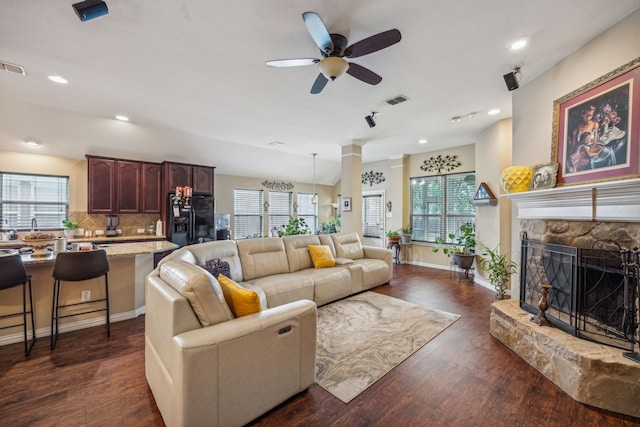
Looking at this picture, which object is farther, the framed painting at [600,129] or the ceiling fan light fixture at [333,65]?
the ceiling fan light fixture at [333,65]

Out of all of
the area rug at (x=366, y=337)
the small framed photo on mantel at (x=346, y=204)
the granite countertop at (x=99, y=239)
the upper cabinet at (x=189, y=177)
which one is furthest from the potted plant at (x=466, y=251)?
the granite countertop at (x=99, y=239)

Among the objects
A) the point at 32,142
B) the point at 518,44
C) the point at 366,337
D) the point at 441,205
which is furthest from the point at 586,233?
the point at 32,142

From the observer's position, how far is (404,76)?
2934mm

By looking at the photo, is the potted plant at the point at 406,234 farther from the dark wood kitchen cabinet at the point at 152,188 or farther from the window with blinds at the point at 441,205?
the dark wood kitchen cabinet at the point at 152,188

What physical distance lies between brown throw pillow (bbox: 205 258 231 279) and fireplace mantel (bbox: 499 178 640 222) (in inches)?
132

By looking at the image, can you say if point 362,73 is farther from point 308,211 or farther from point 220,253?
point 308,211

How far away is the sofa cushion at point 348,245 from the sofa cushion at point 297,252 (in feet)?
2.30

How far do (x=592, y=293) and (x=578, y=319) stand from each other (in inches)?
12.3

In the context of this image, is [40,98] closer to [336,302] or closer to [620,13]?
[336,302]

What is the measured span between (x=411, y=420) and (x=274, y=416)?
3.01 ft

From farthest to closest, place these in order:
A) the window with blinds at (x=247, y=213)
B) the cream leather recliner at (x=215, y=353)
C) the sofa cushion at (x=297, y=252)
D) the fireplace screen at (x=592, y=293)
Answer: the window with blinds at (x=247, y=213) < the sofa cushion at (x=297, y=252) < the fireplace screen at (x=592, y=293) < the cream leather recliner at (x=215, y=353)

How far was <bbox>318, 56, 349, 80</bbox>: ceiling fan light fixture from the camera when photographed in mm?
2174

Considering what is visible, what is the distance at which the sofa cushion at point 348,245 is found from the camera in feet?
15.7

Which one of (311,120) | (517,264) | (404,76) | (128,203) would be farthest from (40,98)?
(517,264)
